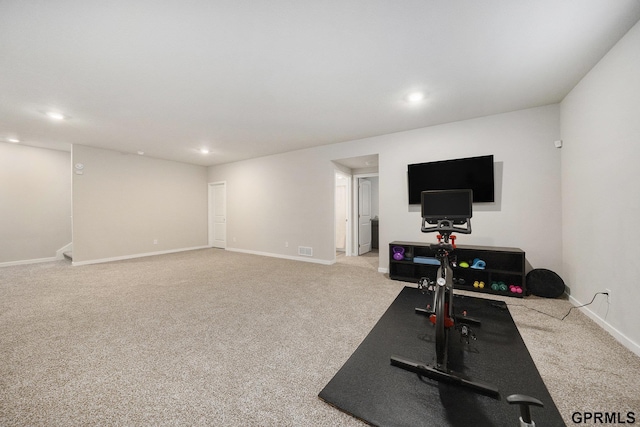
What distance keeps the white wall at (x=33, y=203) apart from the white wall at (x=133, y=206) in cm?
121

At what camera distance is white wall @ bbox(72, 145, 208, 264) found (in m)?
5.12

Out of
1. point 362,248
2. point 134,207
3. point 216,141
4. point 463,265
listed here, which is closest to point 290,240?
point 362,248

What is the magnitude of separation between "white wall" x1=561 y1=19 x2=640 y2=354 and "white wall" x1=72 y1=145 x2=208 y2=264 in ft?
26.7

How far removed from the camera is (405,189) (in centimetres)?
418

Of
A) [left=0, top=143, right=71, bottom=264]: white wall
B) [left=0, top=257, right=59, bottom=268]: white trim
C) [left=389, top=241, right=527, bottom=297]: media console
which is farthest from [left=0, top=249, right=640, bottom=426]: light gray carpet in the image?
[left=0, top=143, right=71, bottom=264]: white wall

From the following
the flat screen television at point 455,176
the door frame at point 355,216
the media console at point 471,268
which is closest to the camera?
the media console at point 471,268

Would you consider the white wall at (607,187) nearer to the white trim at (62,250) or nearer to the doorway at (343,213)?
the doorway at (343,213)

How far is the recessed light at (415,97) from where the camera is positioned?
2.90m

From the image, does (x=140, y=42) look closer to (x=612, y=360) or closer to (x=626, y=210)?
(x=626, y=210)

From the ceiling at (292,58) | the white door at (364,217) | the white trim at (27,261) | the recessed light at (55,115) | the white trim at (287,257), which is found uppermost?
the recessed light at (55,115)

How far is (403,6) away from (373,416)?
2.62m

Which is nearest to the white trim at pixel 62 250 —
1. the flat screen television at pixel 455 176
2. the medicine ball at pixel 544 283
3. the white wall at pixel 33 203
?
the white wall at pixel 33 203

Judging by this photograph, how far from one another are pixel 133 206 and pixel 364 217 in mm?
5932

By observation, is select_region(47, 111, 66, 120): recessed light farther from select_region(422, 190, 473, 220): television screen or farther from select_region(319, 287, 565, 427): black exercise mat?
select_region(422, 190, 473, 220): television screen
